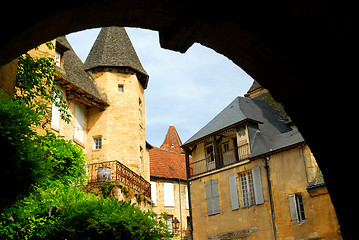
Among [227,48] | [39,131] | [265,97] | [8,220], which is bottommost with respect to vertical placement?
[8,220]

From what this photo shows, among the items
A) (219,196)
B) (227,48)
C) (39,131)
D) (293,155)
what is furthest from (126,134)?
(227,48)

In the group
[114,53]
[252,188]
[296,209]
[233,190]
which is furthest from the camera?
[114,53]

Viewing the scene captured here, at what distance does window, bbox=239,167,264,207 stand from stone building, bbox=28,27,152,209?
456 centimetres

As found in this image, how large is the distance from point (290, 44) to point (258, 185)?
15.3 metres

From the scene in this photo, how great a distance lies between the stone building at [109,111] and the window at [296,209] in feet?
21.1

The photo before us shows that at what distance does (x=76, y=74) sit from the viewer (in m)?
18.3

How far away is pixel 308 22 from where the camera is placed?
9.00ft

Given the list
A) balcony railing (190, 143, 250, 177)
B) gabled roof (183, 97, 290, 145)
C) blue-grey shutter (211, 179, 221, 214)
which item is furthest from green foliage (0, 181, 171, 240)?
gabled roof (183, 97, 290, 145)

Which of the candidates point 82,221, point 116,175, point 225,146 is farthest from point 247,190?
point 82,221

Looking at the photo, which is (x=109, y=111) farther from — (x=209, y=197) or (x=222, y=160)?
(x=209, y=197)

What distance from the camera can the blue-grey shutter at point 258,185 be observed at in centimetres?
1731

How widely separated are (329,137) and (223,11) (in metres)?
1.22

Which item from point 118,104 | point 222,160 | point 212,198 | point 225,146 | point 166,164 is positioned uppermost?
point 118,104

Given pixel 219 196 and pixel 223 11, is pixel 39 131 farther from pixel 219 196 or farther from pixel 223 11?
pixel 219 196
